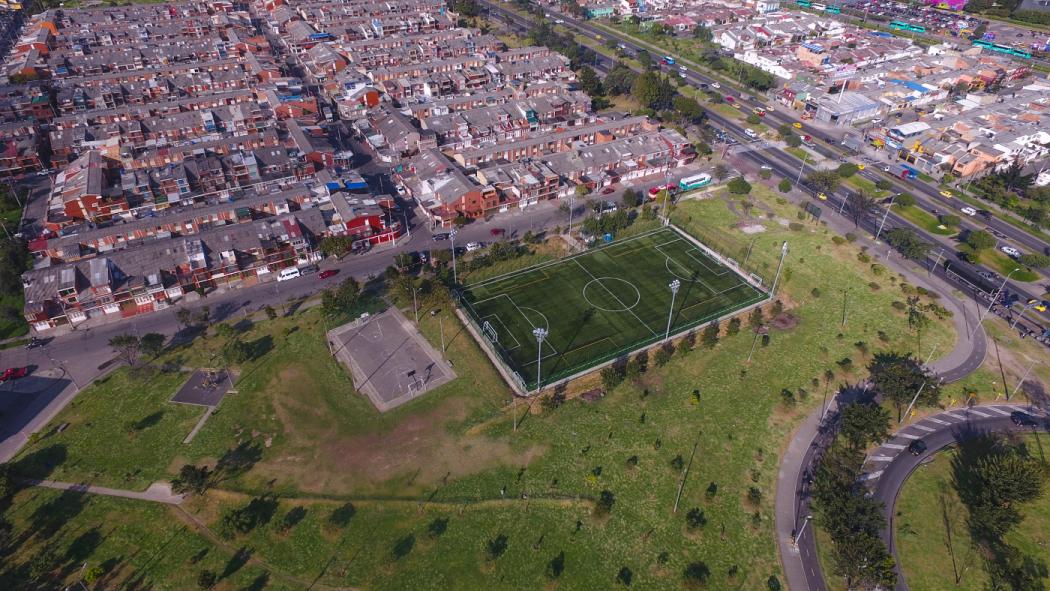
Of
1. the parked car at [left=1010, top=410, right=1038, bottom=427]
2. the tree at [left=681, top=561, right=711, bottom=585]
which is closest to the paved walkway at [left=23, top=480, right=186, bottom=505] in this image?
the tree at [left=681, top=561, right=711, bottom=585]

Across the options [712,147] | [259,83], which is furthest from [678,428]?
[259,83]

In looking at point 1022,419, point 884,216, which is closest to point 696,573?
point 1022,419

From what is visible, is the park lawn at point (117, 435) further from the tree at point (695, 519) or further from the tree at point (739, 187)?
the tree at point (739, 187)

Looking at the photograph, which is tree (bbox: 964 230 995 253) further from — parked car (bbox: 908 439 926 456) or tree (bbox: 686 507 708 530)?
tree (bbox: 686 507 708 530)

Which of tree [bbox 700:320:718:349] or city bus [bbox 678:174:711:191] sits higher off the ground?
city bus [bbox 678:174:711:191]

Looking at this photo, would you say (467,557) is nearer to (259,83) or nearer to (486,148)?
(486,148)

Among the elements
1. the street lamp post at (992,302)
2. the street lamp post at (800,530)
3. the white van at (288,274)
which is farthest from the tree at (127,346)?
the street lamp post at (992,302)
